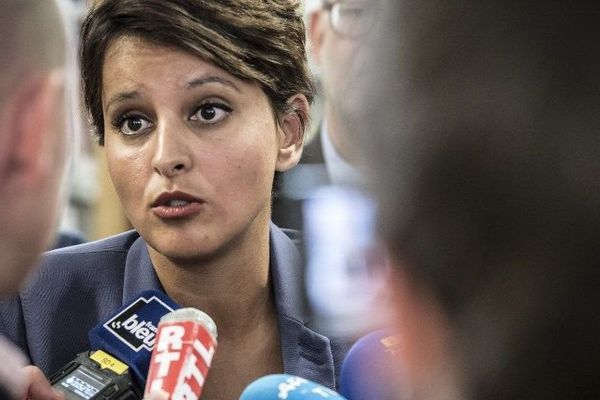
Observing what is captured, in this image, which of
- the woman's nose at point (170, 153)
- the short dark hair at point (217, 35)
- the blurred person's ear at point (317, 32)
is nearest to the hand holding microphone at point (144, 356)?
the woman's nose at point (170, 153)

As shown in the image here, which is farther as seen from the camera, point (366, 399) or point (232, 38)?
point (232, 38)

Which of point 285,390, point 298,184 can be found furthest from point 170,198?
point 285,390

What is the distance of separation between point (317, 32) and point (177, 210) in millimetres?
341

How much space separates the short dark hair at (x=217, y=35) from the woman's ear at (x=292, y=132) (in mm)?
11

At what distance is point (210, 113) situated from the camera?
104 cm

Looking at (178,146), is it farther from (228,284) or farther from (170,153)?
(228,284)

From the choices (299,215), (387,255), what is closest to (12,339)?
(299,215)

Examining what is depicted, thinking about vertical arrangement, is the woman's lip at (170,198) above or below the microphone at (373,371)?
above

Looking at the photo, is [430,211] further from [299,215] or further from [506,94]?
[299,215]

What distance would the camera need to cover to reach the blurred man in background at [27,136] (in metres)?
0.57

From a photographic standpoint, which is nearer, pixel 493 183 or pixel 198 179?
pixel 493 183

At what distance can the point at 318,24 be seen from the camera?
4.09 ft

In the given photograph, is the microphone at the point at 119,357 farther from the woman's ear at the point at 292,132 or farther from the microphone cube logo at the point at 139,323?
the woman's ear at the point at 292,132

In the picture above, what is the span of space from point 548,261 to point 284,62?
2.01 feet
